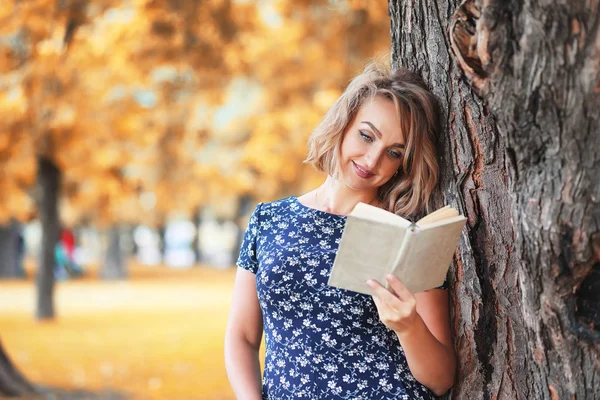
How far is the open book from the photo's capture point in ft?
6.65

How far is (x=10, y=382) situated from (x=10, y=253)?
20.7m

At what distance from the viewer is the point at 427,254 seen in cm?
210

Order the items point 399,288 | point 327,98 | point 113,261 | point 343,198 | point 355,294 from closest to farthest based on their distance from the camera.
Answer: point 399,288 < point 355,294 < point 343,198 < point 327,98 < point 113,261

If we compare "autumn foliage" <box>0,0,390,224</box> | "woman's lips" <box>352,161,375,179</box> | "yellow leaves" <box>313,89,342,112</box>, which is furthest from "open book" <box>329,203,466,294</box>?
"yellow leaves" <box>313,89,342,112</box>

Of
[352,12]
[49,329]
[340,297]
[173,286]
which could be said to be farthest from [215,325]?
[340,297]

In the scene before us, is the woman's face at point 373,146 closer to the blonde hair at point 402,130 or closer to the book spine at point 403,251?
the blonde hair at point 402,130

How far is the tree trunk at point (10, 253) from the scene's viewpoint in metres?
26.6

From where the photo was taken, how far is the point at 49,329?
523 inches

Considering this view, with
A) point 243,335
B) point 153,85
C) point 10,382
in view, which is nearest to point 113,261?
point 153,85

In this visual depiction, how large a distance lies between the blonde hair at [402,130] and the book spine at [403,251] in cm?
54

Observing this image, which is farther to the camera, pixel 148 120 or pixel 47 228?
pixel 47 228

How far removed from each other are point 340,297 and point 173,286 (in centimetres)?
2144

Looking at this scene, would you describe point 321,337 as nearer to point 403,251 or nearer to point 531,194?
point 403,251

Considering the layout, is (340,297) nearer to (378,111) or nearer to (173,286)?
(378,111)
